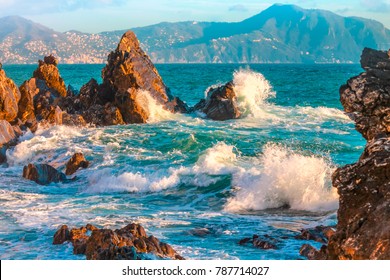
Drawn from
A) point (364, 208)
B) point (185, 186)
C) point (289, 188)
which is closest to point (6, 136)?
point (185, 186)

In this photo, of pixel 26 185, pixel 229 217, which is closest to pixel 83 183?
pixel 26 185

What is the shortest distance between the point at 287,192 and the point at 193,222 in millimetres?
3103

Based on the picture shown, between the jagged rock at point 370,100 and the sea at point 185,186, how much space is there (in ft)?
8.14

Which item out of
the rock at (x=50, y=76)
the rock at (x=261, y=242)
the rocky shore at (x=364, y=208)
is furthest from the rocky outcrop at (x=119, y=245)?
the rock at (x=50, y=76)

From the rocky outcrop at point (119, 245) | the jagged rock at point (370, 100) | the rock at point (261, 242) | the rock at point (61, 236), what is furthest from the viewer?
the rock at point (61, 236)

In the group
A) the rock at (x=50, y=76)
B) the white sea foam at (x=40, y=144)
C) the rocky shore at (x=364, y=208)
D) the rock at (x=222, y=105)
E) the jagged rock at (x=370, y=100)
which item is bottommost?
the white sea foam at (x=40, y=144)

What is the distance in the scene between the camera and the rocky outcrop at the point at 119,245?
8.60 metres

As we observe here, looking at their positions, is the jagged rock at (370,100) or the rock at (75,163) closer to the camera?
the jagged rock at (370,100)

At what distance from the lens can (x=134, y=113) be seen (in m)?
30.7

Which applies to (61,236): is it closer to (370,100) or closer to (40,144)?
(370,100)

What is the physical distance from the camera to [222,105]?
112 feet

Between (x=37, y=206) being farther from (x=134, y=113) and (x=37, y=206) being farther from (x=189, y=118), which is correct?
(x=189, y=118)

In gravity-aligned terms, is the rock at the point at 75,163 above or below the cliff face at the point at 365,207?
below

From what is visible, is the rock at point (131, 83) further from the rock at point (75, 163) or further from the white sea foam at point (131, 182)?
the white sea foam at point (131, 182)
